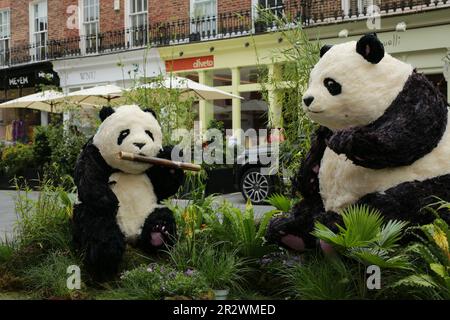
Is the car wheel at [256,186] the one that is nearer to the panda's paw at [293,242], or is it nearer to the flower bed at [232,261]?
the flower bed at [232,261]

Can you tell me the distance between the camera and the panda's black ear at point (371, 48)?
3.59m

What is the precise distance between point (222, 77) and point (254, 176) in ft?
22.5

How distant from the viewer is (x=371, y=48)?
142 inches

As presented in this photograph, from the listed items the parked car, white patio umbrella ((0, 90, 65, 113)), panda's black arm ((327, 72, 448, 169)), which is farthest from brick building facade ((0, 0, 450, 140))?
panda's black arm ((327, 72, 448, 169))

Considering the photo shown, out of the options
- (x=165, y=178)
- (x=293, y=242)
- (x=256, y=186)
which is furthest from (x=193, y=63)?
(x=293, y=242)

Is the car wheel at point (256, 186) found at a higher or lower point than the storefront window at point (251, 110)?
lower

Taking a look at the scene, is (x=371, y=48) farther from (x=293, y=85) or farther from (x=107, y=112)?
(x=107, y=112)

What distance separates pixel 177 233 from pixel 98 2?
684 inches

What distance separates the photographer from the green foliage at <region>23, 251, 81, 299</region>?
4055 mm

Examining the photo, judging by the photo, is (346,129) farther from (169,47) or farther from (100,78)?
(100,78)

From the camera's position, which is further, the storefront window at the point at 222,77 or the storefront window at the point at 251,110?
the storefront window at the point at 222,77

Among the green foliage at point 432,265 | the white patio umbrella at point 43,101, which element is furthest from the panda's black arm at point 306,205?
the white patio umbrella at point 43,101

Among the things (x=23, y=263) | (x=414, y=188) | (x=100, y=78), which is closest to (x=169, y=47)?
(x=100, y=78)

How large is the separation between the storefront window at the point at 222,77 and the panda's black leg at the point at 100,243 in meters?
13.0
